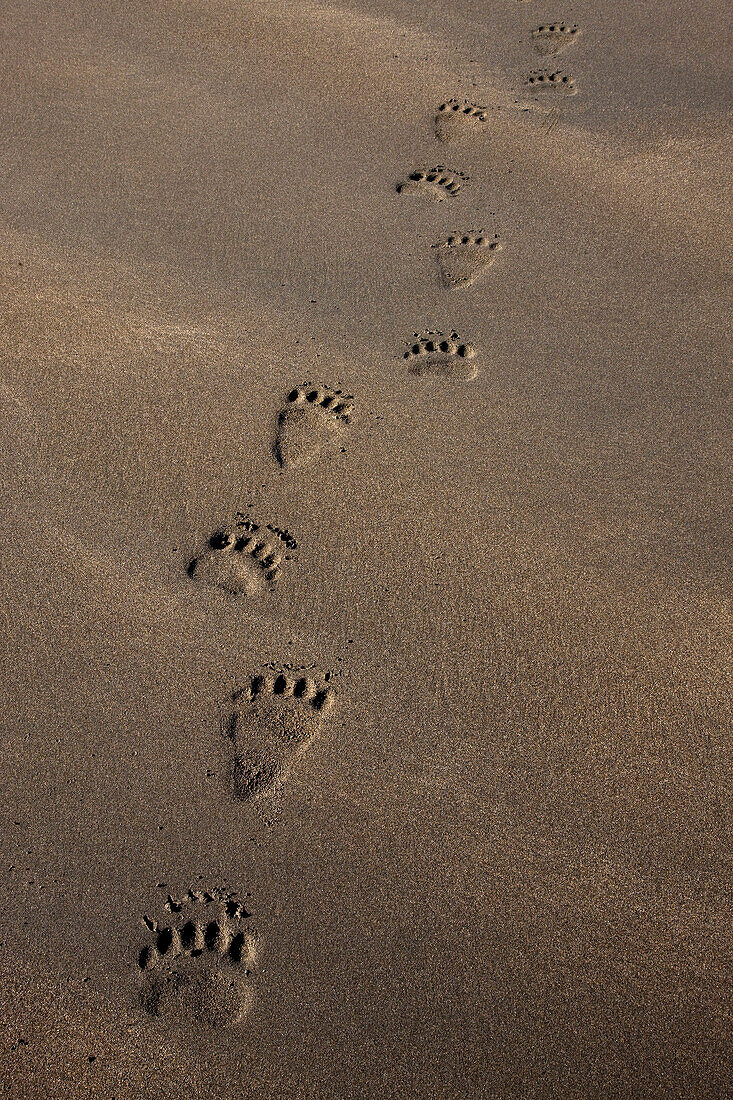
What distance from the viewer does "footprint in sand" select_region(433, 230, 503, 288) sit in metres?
3.38

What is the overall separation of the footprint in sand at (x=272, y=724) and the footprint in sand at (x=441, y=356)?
4.32ft

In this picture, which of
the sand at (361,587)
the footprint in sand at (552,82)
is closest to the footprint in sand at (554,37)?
the footprint in sand at (552,82)

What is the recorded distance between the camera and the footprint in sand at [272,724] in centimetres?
229

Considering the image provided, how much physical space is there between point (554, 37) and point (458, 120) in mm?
973

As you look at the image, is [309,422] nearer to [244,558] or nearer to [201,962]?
[244,558]

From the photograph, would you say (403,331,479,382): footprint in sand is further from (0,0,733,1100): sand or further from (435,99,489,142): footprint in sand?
(435,99,489,142): footprint in sand

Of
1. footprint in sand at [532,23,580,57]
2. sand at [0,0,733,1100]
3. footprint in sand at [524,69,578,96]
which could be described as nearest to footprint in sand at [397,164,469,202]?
sand at [0,0,733,1100]

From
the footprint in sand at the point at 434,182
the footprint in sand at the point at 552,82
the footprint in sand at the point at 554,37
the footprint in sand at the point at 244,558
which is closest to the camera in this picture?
the footprint in sand at the point at 244,558

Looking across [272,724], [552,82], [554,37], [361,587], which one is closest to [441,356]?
[361,587]

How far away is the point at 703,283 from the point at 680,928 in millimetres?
2576

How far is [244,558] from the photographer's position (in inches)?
104

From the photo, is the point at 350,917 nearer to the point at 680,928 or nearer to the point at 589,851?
the point at 589,851

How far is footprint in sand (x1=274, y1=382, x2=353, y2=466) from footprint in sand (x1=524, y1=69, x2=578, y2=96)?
2.41m

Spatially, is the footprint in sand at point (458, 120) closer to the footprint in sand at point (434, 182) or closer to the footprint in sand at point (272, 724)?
the footprint in sand at point (434, 182)
